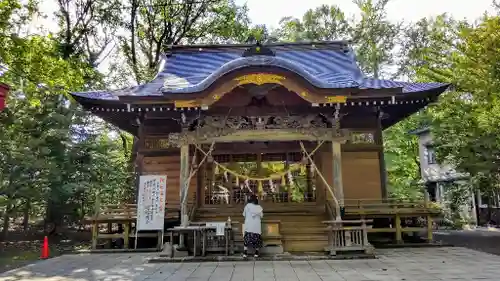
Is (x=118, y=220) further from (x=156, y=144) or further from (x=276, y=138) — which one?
(x=276, y=138)

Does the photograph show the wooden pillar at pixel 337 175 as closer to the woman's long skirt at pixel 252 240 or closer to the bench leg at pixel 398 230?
the bench leg at pixel 398 230

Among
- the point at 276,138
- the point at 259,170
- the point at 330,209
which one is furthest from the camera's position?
the point at 259,170

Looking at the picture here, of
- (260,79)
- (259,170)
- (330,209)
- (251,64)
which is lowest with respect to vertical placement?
(330,209)

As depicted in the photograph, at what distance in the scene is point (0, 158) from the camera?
41.4 feet

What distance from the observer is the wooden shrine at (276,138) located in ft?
32.9

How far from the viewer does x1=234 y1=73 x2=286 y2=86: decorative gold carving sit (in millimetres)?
9977

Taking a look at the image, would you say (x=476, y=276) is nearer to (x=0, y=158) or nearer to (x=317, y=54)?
(x=317, y=54)

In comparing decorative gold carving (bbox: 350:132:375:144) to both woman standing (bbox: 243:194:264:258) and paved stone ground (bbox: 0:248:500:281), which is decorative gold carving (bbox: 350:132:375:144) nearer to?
paved stone ground (bbox: 0:248:500:281)

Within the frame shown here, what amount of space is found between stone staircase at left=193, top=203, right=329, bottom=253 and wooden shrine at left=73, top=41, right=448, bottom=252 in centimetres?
3

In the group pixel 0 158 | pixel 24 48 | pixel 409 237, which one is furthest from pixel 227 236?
pixel 0 158

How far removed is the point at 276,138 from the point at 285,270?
3.99 metres

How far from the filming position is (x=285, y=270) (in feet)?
24.7

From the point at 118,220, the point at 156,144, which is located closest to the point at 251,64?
the point at 156,144

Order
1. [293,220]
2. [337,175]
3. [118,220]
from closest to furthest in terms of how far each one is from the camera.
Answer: [337,175] → [118,220] → [293,220]
